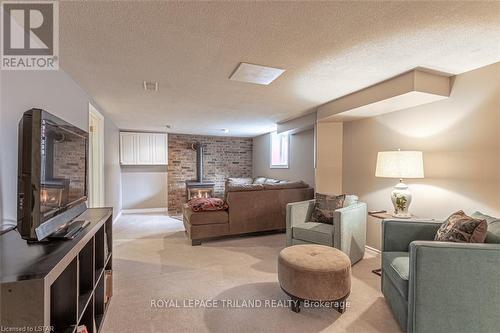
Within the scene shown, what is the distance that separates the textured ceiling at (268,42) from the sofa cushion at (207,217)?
183 centimetres

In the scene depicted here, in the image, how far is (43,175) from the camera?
47.4 inches

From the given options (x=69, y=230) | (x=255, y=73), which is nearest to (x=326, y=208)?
(x=255, y=73)

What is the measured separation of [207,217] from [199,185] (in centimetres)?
299

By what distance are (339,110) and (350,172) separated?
1073mm

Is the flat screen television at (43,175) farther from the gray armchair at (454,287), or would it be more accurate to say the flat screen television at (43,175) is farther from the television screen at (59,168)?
the gray armchair at (454,287)

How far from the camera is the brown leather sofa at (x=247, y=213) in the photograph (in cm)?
378

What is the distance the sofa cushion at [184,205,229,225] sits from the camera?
148 inches

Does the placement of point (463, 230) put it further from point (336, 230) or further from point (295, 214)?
point (295, 214)

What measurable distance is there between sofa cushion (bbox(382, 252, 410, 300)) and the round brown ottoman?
316 mm

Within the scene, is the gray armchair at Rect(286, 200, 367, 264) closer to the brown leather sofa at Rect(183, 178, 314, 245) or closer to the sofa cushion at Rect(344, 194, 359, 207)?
the sofa cushion at Rect(344, 194, 359, 207)

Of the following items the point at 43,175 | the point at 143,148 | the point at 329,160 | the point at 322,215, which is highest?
the point at 143,148

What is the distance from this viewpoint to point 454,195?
2.48 metres

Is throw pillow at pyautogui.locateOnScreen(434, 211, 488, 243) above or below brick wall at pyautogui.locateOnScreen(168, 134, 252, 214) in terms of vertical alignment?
below

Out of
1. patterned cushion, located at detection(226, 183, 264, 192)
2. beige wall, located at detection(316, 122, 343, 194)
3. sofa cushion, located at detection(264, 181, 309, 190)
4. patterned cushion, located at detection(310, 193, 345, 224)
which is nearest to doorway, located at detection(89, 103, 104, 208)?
patterned cushion, located at detection(226, 183, 264, 192)
